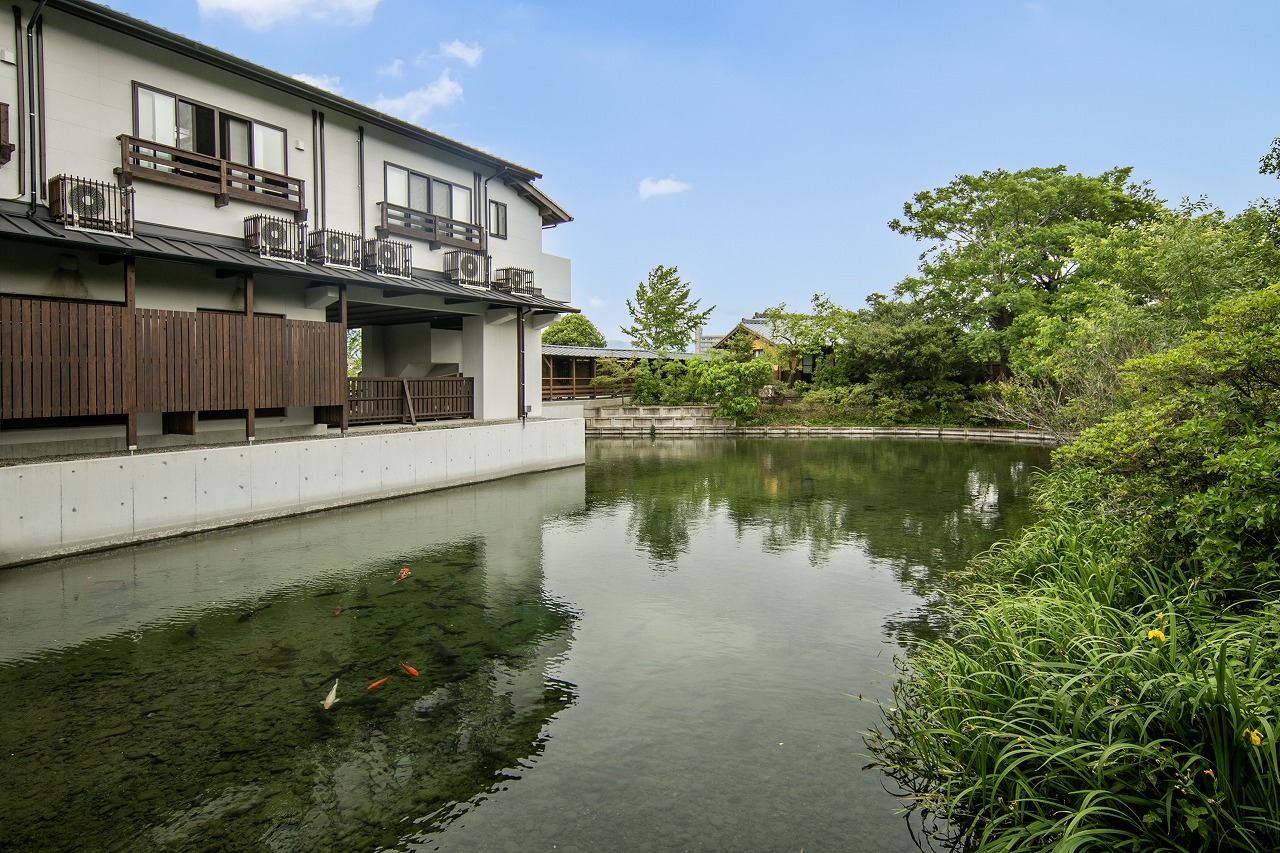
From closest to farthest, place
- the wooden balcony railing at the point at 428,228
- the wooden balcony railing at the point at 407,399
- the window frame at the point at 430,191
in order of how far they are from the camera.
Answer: the wooden balcony railing at the point at 407,399 < the wooden balcony railing at the point at 428,228 < the window frame at the point at 430,191

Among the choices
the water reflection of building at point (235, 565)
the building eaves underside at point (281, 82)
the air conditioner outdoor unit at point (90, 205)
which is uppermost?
the building eaves underside at point (281, 82)

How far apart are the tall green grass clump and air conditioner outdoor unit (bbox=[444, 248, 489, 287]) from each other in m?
14.5

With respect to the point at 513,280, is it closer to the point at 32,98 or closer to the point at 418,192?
the point at 418,192

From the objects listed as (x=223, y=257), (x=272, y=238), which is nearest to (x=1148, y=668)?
(x=223, y=257)

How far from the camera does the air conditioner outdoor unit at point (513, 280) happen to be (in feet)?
64.7

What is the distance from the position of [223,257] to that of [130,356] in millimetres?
2244

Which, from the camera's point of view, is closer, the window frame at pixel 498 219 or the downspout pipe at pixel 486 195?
the downspout pipe at pixel 486 195

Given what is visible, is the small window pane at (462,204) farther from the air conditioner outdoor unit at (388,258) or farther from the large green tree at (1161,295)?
the large green tree at (1161,295)

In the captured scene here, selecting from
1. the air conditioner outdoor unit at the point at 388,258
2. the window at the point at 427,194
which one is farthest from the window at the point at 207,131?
the window at the point at 427,194

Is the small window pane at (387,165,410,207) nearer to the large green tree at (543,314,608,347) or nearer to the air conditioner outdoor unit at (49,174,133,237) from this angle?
the air conditioner outdoor unit at (49,174,133,237)

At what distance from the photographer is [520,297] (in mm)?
19469

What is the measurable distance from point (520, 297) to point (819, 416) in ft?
61.6

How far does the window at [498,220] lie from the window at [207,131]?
6049 mm

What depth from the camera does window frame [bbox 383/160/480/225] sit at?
17.2m
